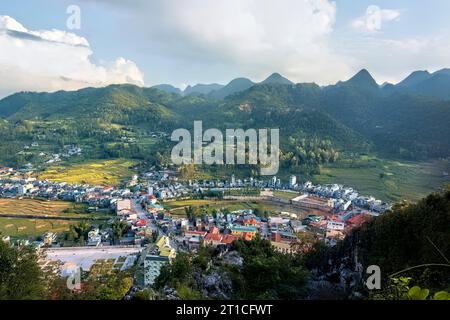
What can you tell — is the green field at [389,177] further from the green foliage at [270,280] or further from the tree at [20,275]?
the tree at [20,275]

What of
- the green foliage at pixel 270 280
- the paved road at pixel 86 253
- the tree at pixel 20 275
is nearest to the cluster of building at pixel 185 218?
the paved road at pixel 86 253

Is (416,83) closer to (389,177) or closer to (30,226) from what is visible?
(389,177)

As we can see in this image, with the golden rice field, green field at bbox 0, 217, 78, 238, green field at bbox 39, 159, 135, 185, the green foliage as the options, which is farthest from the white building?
the green foliage

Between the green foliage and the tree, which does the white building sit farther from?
the tree

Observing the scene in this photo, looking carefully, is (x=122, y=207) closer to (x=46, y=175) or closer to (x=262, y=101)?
(x=46, y=175)
